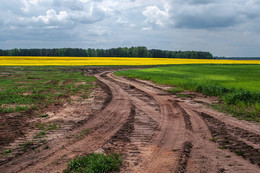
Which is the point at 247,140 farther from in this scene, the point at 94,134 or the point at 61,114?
the point at 61,114

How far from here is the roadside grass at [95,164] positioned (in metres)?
4.38

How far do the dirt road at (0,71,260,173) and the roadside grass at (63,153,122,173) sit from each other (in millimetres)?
206

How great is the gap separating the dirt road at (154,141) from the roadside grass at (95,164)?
21 cm

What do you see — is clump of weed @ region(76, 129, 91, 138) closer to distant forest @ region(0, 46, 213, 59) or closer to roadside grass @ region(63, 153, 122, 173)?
roadside grass @ region(63, 153, 122, 173)

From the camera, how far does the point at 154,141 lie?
20.0 feet

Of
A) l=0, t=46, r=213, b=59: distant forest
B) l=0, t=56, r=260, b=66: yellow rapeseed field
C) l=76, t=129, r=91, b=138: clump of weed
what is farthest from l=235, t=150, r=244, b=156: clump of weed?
l=0, t=46, r=213, b=59: distant forest

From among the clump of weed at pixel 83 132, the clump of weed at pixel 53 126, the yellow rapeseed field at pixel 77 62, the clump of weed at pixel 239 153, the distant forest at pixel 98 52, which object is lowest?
the clump of weed at pixel 53 126

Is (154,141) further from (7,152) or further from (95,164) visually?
(7,152)

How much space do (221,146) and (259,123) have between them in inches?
132

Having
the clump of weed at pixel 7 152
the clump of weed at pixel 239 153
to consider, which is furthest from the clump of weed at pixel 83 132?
the clump of weed at pixel 239 153

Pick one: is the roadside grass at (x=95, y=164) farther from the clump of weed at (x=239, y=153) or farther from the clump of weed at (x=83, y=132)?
the clump of weed at (x=239, y=153)

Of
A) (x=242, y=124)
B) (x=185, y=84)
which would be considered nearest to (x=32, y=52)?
(x=185, y=84)

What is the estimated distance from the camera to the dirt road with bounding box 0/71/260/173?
4.67m

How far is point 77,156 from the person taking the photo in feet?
16.8
